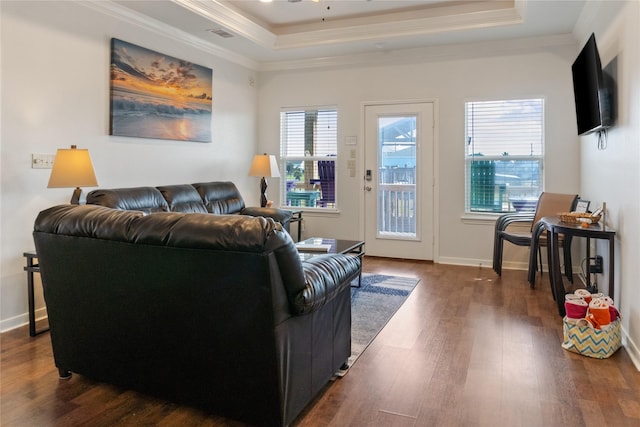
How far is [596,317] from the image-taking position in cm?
269

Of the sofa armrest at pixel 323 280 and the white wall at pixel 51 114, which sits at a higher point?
the white wall at pixel 51 114

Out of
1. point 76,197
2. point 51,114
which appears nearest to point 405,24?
point 51,114

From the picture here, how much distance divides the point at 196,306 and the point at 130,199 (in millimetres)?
2250

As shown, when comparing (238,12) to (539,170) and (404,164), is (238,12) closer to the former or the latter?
(404,164)

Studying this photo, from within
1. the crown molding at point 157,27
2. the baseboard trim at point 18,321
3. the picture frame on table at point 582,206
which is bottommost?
the baseboard trim at point 18,321

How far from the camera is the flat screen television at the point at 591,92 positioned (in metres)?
3.19

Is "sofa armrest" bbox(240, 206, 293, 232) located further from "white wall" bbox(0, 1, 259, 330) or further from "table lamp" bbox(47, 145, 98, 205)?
"table lamp" bbox(47, 145, 98, 205)

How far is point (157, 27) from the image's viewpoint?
14.5 feet

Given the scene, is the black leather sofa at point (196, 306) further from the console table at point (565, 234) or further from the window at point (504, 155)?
the window at point (504, 155)

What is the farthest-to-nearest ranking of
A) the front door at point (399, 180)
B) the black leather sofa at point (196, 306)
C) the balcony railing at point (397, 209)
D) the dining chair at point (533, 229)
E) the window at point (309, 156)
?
1. the window at point (309, 156)
2. the balcony railing at point (397, 209)
3. the front door at point (399, 180)
4. the dining chair at point (533, 229)
5. the black leather sofa at point (196, 306)

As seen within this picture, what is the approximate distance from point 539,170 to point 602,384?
10.4 ft

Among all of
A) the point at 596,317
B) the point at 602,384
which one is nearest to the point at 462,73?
the point at 596,317

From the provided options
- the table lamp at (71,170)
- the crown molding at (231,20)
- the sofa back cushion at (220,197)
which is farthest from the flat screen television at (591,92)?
the table lamp at (71,170)

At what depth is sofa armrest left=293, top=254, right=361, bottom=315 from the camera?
1.81 metres
